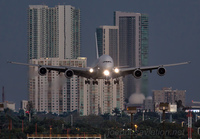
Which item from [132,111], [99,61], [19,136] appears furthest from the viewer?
[19,136]

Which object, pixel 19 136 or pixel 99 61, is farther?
pixel 19 136

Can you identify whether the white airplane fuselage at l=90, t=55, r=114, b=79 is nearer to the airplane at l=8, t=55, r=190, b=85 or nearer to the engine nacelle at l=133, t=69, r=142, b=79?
the airplane at l=8, t=55, r=190, b=85

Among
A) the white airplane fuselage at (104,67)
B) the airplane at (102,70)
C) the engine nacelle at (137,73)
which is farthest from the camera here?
the engine nacelle at (137,73)

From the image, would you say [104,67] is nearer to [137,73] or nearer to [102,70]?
[102,70]

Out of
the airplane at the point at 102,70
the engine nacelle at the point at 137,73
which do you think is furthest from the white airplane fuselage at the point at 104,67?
the engine nacelle at the point at 137,73

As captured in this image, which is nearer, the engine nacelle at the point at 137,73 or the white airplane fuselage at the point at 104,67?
the white airplane fuselage at the point at 104,67

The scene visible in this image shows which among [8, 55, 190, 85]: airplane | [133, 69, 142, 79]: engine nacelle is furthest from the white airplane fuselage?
[133, 69, 142, 79]: engine nacelle

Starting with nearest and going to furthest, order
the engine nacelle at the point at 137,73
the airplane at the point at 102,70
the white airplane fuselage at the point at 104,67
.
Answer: the white airplane fuselage at the point at 104,67 < the airplane at the point at 102,70 < the engine nacelle at the point at 137,73

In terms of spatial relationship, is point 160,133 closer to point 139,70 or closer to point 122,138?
point 122,138

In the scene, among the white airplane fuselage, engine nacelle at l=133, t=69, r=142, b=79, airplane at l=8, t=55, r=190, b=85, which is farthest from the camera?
engine nacelle at l=133, t=69, r=142, b=79

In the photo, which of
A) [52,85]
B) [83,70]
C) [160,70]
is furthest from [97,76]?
[52,85]

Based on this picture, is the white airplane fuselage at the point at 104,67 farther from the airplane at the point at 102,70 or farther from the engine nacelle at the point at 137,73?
the engine nacelle at the point at 137,73
